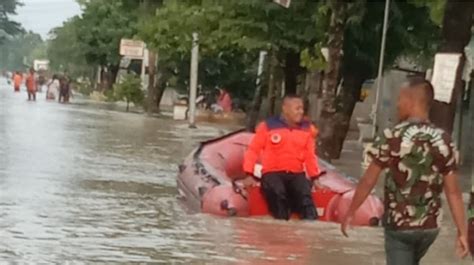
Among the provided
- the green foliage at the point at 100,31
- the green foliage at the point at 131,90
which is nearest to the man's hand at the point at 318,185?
the green foliage at the point at 131,90

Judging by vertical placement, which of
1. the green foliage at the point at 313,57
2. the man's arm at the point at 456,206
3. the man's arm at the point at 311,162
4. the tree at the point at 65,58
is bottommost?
the tree at the point at 65,58

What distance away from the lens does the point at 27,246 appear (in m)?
11.4

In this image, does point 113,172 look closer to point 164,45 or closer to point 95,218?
point 95,218

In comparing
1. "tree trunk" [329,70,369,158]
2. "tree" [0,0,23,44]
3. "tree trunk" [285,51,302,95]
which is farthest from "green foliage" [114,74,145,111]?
"tree" [0,0,23,44]

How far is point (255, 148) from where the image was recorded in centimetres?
1402

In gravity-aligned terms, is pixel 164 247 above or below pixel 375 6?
below

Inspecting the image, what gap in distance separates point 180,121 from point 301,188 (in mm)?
32049

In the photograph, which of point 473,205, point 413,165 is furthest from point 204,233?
point 413,165

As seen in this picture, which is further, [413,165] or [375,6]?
[375,6]

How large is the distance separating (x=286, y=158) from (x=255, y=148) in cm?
38

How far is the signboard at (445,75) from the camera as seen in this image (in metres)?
13.3

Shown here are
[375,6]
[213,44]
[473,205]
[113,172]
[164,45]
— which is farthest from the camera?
[164,45]

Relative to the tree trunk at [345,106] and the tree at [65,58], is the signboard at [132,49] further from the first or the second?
the tree at [65,58]

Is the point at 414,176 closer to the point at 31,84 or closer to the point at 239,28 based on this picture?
the point at 239,28
